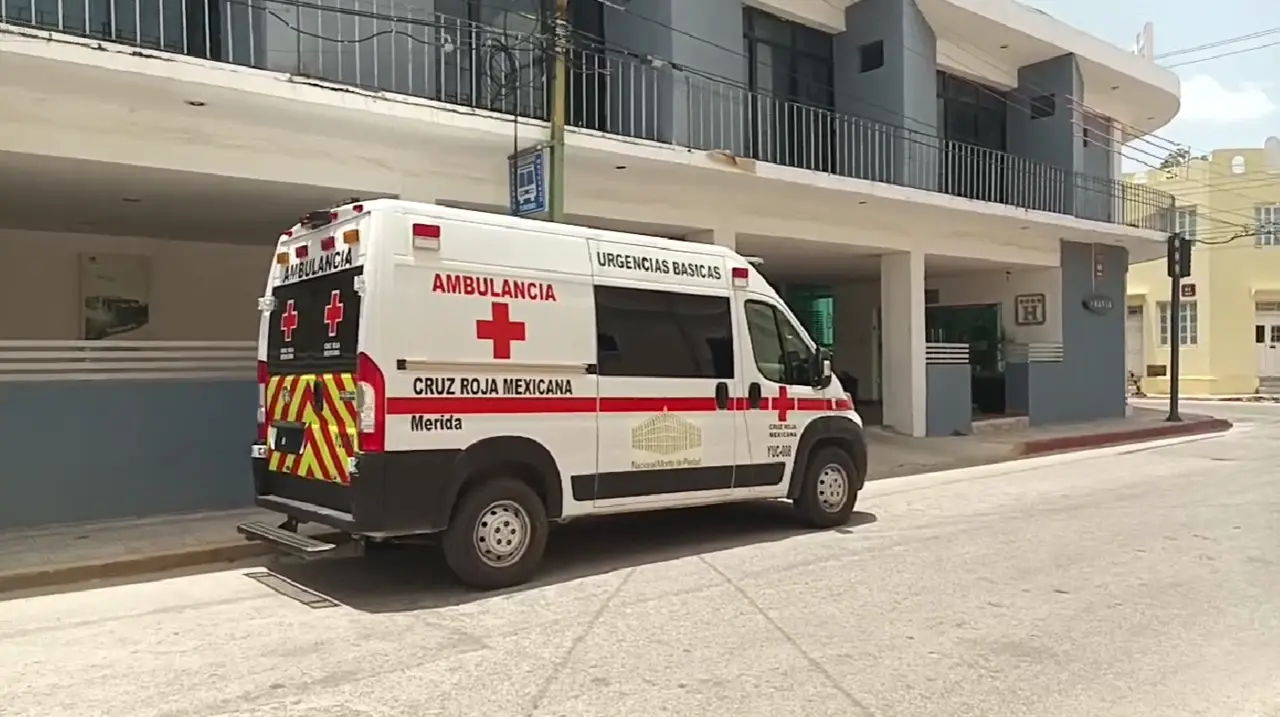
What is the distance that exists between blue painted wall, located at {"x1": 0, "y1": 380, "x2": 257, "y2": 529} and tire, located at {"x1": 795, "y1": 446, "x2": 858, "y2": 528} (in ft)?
18.5

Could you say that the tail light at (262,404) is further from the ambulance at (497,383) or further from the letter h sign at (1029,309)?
the letter h sign at (1029,309)

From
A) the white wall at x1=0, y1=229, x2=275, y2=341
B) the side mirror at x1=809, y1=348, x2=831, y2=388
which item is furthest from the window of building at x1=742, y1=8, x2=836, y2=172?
the white wall at x1=0, y1=229, x2=275, y2=341

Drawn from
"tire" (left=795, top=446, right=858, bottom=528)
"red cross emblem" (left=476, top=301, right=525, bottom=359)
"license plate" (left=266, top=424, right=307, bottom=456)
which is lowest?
"tire" (left=795, top=446, right=858, bottom=528)

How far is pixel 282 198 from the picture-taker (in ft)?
34.9

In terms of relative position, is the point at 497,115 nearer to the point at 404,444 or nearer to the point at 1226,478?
the point at 404,444

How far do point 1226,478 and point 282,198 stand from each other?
40.6 feet

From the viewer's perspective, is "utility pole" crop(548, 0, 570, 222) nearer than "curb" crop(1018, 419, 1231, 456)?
Yes

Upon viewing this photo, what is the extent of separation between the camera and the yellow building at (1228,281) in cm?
3447

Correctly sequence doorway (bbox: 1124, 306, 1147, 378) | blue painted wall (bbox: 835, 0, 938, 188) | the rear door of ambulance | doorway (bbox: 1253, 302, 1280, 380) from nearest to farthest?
the rear door of ambulance < blue painted wall (bbox: 835, 0, 938, 188) < doorway (bbox: 1253, 302, 1280, 380) < doorway (bbox: 1124, 306, 1147, 378)

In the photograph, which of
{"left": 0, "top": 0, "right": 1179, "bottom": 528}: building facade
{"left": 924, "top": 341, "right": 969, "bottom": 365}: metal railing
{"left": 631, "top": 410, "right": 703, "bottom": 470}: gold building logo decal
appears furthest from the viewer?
{"left": 924, "top": 341, "right": 969, "bottom": 365}: metal railing

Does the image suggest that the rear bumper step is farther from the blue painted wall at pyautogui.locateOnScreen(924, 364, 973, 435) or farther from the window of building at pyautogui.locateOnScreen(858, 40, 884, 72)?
the window of building at pyautogui.locateOnScreen(858, 40, 884, 72)

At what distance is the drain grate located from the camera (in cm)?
657

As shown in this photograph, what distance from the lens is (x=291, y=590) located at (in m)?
6.95

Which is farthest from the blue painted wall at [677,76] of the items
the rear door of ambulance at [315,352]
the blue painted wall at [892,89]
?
the rear door of ambulance at [315,352]
